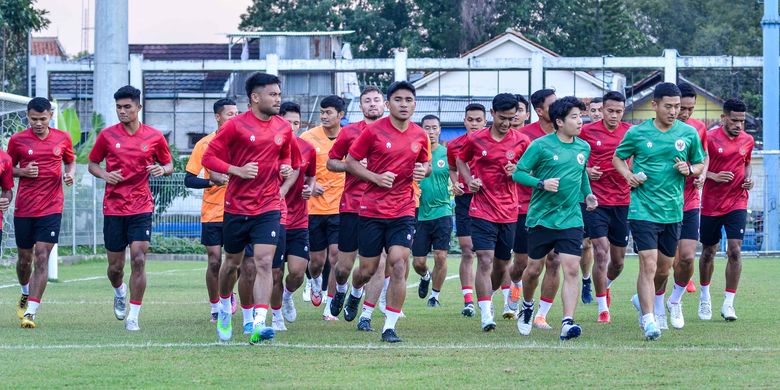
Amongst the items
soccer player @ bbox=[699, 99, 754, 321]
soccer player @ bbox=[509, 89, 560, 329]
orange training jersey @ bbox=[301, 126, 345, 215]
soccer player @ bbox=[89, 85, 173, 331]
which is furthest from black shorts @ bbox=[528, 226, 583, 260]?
soccer player @ bbox=[89, 85, 173, 331]

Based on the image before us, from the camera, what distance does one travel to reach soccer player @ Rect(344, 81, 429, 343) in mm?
12312

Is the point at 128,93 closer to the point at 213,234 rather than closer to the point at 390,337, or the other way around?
the point at 213,234

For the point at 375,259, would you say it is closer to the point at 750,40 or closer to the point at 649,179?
the point at 649,179

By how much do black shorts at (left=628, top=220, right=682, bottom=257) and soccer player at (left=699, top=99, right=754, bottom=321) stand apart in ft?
7.45

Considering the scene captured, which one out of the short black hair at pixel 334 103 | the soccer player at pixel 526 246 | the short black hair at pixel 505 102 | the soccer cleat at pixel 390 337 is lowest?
the soccer cleat at pixel 390 337

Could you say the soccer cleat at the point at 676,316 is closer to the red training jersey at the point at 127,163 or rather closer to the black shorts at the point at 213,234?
the black shorts at the point at 213,234

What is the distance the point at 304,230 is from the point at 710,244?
447 cm

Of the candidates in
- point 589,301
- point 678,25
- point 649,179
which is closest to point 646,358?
point 649,179

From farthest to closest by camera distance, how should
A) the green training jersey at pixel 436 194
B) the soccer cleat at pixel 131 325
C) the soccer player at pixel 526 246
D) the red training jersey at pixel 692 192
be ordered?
the green training jersey at pixel 436 194 < the red training jersey at pixel 692 192 < the soccer cleat at pixel 131 325 < the soccer player at pixel 526 246

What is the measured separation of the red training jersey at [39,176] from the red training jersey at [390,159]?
400cm

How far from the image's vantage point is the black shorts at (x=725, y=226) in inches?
583

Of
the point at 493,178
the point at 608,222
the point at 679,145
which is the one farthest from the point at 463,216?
the point at 679,145

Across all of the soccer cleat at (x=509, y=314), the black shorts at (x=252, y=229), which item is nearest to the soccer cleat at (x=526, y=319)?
the soccer cleat at (x=509, y=314)

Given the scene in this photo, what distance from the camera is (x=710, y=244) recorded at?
15.0 m
